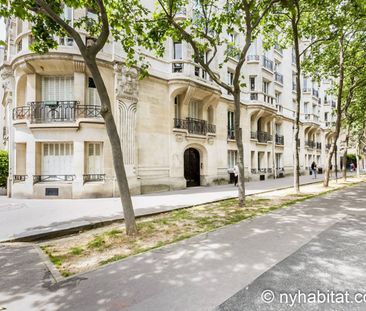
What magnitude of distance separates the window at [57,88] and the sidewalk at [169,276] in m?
9.04

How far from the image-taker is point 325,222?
686 cm

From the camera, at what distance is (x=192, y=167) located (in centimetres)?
1781

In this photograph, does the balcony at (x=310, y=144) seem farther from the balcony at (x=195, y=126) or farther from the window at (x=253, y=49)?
the balcony at (x=195, y=126)

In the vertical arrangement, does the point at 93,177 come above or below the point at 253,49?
below

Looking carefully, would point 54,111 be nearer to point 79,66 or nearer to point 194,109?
point 79,66

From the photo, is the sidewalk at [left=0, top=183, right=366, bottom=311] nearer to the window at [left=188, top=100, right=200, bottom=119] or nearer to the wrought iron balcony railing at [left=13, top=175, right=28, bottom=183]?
the wrought iron balcony railing at [left=13, top=175, right=28, bottom=183]

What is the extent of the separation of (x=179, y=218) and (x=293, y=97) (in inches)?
1015

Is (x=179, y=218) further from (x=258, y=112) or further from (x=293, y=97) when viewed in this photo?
(x=293, y=97)

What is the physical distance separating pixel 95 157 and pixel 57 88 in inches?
164

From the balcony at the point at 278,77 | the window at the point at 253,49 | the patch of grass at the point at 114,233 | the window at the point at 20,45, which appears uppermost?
the window at the point at 253,49

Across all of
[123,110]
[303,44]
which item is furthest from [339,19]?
[303,44]

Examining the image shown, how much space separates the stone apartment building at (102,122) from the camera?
11.8 m

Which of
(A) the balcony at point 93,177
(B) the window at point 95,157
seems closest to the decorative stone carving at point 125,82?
(B) the window at point 95,157

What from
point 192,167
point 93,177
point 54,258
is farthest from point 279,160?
point 54,258
